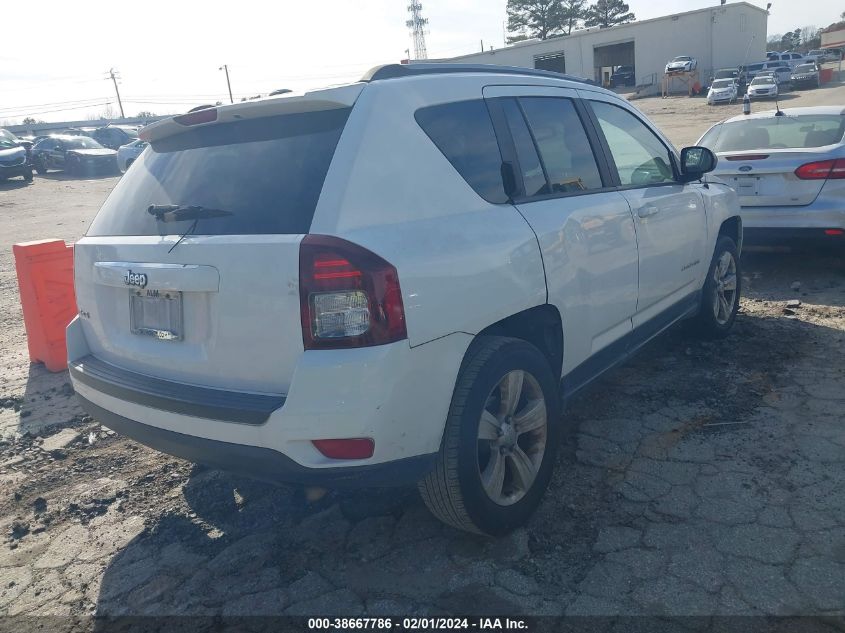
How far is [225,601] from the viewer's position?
282 centimetres

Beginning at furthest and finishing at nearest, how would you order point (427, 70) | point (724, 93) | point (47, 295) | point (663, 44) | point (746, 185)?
point (663, 44)
point (724, 93)
point (746, 185)
point (47, 295)
point (427, 70)

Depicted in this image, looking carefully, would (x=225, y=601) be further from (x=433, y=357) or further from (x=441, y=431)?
(x=433, y=357)

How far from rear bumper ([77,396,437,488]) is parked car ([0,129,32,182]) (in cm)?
2631

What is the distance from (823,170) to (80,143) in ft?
99.0

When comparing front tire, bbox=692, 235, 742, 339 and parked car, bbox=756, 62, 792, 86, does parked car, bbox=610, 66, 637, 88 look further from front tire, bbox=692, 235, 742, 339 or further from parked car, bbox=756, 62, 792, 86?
front tire, bbox=692, 235, 742, 339

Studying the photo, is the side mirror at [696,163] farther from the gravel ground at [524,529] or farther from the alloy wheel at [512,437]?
the alloy wheel at [512,437]

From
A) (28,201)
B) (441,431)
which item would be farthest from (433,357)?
(28,201)

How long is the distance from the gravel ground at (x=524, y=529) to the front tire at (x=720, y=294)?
0.47 metres

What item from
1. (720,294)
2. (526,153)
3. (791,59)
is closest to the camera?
(526,153)

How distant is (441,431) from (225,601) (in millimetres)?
1132

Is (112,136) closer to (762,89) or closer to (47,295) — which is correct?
(762,89)

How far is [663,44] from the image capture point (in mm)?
52875

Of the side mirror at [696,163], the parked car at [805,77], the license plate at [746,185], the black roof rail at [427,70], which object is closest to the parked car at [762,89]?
the parked car at [805,77]

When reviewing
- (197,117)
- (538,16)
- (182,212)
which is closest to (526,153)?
(197,117)
